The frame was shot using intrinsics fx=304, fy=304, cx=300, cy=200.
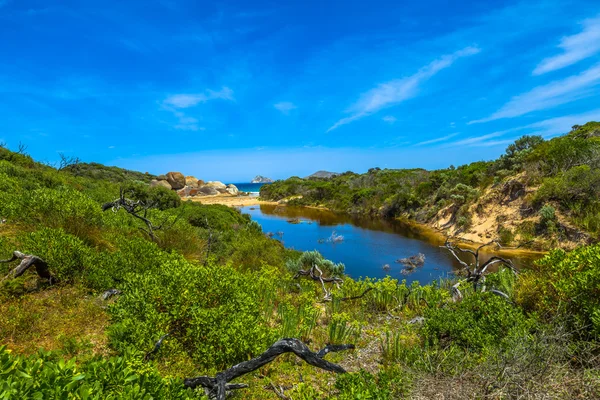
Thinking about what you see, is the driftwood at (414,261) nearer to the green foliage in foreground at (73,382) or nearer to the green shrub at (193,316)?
the green shrub at (193,316)

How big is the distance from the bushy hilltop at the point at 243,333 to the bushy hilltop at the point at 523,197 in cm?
1850

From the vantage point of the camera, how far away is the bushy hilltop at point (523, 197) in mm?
20406

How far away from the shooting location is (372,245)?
25.2 metres

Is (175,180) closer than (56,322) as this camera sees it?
No

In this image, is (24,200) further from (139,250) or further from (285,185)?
(285,185)

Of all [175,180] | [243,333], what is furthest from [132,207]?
[175,180]

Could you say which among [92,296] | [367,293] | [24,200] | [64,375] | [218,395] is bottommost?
[367,293]

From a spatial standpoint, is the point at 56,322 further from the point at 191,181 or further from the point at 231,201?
the point at 191,181

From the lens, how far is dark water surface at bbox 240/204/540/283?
59.9 feet

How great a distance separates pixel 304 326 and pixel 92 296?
4030 millimetres

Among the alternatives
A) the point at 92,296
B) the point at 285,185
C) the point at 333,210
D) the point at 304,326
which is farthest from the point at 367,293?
the point at 285,185

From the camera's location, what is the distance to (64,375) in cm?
204

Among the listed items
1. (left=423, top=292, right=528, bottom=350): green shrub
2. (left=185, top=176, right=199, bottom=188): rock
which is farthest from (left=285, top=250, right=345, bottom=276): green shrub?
(left=185, top=176, right=199, bottom=188): rock

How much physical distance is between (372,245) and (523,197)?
12.9m
